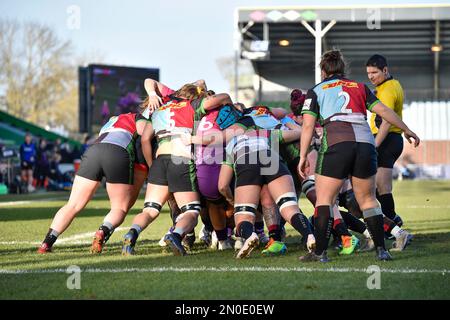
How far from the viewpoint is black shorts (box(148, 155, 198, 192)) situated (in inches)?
346

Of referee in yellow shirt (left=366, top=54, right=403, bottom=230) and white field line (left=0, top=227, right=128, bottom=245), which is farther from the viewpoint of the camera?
Result: white field line (left=0, top=227, right=128, bottom=245)

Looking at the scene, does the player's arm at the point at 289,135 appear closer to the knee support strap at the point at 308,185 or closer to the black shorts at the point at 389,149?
the knee support strap at the point at 308,185

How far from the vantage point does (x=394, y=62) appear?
4912 centimetres

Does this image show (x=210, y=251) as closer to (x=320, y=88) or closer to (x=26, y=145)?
(x=320, y=88)

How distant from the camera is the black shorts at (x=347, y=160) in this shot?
25.7 feet

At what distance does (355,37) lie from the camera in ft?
146

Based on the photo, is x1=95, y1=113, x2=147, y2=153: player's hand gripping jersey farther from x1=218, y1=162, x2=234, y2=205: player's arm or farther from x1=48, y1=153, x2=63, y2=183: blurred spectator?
x1=48, y1=153, x2=63, y2=183: blurred spectator

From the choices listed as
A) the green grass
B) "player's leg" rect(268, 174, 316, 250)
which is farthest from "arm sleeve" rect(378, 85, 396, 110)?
"player's leg" rect(268, 174, 316, 250)

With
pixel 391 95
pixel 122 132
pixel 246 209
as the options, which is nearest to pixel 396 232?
pixel 391 95

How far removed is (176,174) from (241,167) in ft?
2.28

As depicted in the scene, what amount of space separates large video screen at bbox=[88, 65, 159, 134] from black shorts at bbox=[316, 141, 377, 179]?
31444 mm

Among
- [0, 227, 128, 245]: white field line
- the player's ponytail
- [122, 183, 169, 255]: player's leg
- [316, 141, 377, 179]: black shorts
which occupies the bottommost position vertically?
[0, 227, 128, 245]: white field line

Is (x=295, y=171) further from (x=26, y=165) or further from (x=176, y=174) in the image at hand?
(x=26, y=165)
